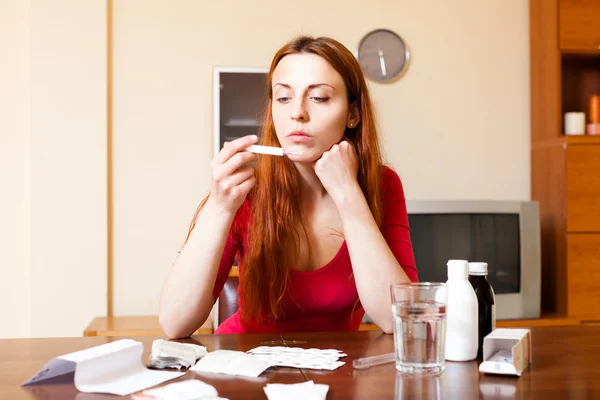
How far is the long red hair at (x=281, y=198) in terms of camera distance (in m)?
1.63

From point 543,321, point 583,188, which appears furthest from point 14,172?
point 583,188

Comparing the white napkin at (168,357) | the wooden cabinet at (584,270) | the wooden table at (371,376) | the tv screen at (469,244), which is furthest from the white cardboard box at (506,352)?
the wooden cabinet at (584,270)

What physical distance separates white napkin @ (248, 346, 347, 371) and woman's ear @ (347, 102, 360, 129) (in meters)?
0.75

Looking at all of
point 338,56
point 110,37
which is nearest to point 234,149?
point 338,56

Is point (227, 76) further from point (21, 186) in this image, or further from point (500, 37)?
point (500, 37)

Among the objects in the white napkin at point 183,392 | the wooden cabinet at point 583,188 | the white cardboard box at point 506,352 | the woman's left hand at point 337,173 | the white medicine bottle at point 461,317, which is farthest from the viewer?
the wooden cabinet at point 583,188

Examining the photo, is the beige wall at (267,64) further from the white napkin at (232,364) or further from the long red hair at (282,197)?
the white napkin at (232,364)

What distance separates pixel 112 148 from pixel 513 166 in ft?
6.58

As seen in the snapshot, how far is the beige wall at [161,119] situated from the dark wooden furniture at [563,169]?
0.46 ft

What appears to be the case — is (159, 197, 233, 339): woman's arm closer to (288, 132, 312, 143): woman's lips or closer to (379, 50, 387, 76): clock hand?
(288, 132, 312, 143): woman's lips

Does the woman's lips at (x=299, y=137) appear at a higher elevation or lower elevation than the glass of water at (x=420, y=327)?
higher

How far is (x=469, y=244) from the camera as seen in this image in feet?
10.9

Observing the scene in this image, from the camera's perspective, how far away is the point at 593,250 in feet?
11.1

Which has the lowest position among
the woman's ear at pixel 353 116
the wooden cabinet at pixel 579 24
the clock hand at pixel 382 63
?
the woman's ear at pixel 353 116
